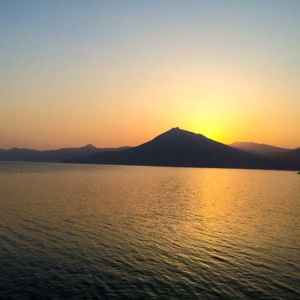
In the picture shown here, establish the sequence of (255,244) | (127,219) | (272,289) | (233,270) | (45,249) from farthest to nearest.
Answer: (127,219), (255,244), (45,249), (233,270), (272,289)

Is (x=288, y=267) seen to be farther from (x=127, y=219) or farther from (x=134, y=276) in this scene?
(x=127, y=219)

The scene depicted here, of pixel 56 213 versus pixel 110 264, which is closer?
pixel 110 264

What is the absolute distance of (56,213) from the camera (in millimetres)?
67375

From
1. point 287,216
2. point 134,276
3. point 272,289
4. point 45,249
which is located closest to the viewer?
point 272,289

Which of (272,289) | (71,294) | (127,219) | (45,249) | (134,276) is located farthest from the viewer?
(127,219)

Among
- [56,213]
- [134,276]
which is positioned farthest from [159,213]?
[134,276]

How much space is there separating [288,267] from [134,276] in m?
18.9

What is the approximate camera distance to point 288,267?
121ft

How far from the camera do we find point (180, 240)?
1902 inches

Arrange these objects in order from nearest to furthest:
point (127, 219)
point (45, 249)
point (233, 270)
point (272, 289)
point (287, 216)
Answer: point (272, 289) < point (233, 270) < point (45, 249) < point (127, 219) < point (287, 216)

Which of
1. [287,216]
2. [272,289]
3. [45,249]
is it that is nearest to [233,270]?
[272,289]

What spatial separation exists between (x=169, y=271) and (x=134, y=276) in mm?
4335

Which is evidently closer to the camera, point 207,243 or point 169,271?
point 169,271

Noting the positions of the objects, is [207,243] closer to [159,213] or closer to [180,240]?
[180,240]
